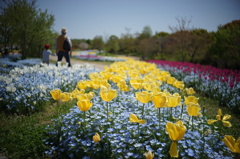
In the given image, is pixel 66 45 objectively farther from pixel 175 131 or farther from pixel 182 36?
pixel 182 36

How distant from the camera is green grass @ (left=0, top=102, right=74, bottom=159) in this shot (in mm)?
2611

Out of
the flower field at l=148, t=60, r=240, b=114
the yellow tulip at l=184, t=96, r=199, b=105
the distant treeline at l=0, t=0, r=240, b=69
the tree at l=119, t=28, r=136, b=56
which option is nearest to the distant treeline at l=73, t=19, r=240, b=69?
the distant treeline at l=0, t=0, r=240, b=69

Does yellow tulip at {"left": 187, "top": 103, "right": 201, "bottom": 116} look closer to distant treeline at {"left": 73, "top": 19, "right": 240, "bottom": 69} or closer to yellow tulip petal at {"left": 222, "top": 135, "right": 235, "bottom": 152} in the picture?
yellow tulip petal at {"left": 222, "top": 135, "right": 235, "bottom": 152}

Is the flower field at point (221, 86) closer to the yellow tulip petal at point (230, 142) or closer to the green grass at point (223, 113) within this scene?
the green grass at point (223, 113)

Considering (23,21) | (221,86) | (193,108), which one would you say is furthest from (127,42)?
(193,108)

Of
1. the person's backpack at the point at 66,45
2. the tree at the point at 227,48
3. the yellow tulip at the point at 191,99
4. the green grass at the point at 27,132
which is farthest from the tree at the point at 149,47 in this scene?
the yellow tulip at the point at 191,99

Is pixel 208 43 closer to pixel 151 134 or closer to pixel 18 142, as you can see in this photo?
pixel 151 134

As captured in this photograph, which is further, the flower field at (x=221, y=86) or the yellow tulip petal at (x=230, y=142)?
the flower field at (x=221, y=86)

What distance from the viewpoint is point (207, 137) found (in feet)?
7.83

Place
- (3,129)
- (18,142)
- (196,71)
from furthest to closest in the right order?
(196,71), (3,129), (18,142)

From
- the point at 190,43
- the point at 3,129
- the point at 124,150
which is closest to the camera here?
the point at 124,150

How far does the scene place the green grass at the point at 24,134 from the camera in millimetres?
2611

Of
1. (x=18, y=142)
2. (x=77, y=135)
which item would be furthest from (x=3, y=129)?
(x=77, y=135)

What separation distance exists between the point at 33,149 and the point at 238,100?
220 inches
